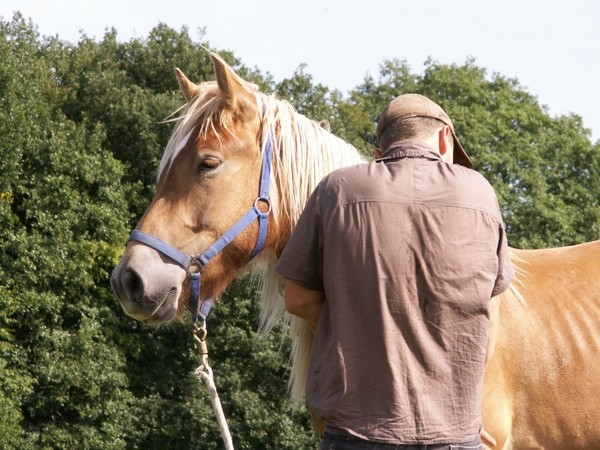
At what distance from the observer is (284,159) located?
4070 millimetres

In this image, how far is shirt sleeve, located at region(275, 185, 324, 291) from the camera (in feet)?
9.27

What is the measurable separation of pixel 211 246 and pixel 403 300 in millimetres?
1309

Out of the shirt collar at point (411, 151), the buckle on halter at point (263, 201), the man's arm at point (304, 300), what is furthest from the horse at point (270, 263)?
the shirt collar at point (411, 151)

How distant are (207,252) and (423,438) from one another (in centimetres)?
144

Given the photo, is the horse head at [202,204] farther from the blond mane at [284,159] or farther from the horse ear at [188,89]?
the horse ear at [188,89]

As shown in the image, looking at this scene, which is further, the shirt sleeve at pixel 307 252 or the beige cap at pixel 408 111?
the beige cap at pixel 408 111

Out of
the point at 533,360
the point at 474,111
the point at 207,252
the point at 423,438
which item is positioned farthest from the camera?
the point at 474,111

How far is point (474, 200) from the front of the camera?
2.79m

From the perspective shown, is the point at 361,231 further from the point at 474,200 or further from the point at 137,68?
the point at 137,68

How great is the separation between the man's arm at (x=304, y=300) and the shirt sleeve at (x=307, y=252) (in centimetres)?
3

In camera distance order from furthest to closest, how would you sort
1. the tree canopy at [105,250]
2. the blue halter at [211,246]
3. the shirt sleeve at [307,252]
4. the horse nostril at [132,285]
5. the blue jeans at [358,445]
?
the tree canopy at [105,250], the blue halter at [211,246], the horse nostril at [132,285], the shirt sleeve at [307,252], the blue jeans at [358,445]

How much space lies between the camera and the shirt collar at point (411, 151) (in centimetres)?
287

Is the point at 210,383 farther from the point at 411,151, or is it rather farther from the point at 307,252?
the point at 411,151

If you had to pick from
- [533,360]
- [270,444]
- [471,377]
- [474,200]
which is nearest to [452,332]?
[471,377]
